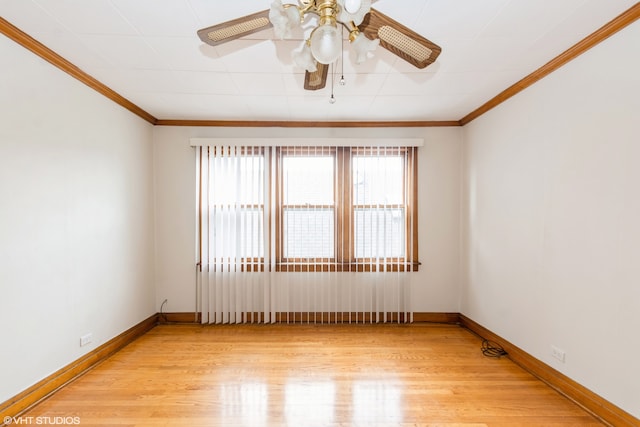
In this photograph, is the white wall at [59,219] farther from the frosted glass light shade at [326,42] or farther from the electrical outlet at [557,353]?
the electrical outlet at [557,353]

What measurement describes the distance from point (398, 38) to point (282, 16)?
628 millimetres

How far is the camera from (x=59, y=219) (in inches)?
99.5

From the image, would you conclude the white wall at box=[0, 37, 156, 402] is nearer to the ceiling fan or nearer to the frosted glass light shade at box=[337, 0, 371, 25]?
the ceiling fan

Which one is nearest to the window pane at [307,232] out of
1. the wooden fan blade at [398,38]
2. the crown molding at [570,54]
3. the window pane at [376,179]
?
the window pane at [376,179]

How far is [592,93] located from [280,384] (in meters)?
3.19

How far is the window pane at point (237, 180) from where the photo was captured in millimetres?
3980

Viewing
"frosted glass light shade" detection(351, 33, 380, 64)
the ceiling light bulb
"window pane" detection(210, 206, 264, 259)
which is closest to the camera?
the ceiling light bulb

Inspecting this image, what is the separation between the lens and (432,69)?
264 cm

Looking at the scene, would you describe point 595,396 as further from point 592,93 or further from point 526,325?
point 592,93

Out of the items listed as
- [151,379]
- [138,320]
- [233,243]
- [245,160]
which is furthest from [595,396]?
[138,320]

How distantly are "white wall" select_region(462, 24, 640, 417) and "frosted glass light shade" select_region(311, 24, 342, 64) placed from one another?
194cm

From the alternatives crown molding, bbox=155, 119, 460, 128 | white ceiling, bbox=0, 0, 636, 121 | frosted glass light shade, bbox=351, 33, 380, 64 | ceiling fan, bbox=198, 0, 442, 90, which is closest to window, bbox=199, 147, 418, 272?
crown molding, bbox=155, 119, 460, 128

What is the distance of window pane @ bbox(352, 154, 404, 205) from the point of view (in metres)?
4.02

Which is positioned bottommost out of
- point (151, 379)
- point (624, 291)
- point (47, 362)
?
point (151, 379)
